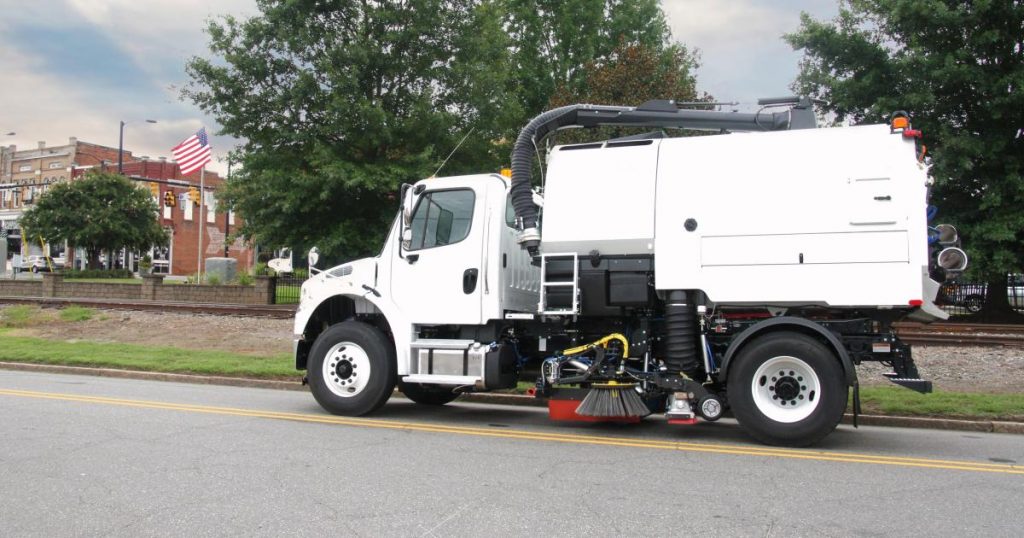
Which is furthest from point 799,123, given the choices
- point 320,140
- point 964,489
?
point 320,140

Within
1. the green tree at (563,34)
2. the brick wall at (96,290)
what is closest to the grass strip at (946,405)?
the green tree at (563,34)

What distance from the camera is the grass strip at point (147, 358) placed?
12930mm

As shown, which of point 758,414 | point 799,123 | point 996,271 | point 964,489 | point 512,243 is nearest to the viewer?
point 964,489

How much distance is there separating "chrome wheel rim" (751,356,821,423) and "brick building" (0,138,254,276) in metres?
53.2

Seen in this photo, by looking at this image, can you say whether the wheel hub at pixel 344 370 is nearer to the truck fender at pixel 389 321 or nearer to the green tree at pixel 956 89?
the truck fender at pixel 389 321

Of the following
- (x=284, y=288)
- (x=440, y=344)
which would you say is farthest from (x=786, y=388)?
(x=284, y=288)

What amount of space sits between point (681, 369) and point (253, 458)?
397 centimetres

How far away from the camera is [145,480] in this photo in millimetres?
5746

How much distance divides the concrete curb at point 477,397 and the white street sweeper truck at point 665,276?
5.57ft

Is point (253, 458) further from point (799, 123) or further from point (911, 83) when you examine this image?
point (911, 83)

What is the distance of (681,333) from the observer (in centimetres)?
743

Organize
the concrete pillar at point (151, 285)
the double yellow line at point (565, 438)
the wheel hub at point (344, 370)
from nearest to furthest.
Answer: the double yellow line at point (565, 438) < the wheel hub at point (344, 370) < the concrete pillar at point (151, 285)

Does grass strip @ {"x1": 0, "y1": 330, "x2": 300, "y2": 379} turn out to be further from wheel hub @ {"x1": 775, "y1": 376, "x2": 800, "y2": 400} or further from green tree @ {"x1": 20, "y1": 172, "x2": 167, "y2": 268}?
green tree @ {"x1": 20, "y1": 172, "x2": 167, "y2": 268}

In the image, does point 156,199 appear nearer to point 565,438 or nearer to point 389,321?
point 389,321
